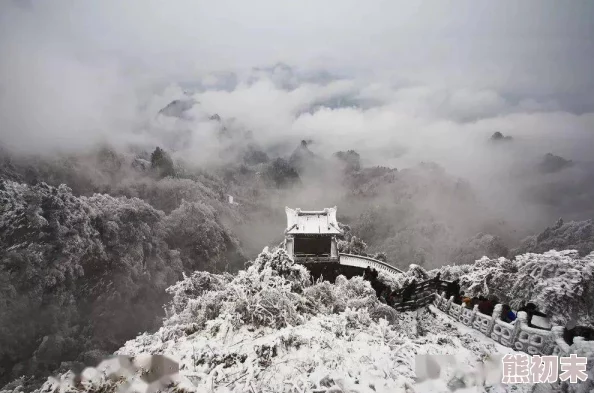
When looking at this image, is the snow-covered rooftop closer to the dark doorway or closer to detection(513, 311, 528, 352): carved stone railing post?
the dark doorway

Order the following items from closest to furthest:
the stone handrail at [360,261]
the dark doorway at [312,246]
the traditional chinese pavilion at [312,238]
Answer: the stone handrail at [360,261] < the traditional chinese pavilion at [312,238] < the dark doorway at [312,246]

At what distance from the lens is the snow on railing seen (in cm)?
695

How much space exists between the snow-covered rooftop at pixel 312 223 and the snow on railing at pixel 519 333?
15.8 m

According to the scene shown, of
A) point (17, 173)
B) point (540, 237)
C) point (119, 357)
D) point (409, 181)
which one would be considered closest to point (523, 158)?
point (409, 181)

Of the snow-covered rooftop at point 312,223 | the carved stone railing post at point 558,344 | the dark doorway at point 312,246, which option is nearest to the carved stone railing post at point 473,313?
the carved stone railing post at point 558,344

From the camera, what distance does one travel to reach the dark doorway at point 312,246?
26.2m

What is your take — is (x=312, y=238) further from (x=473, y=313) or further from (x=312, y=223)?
(x=473, y=313)

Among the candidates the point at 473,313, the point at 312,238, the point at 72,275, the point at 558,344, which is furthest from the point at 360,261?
the point at 72,275

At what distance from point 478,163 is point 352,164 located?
30504 mm

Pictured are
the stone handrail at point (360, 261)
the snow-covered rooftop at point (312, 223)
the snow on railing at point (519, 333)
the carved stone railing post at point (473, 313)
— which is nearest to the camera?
the snow on railing at point (519, 333)

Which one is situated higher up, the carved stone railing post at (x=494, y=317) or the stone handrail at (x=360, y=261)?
the stone handrail at (x=360, y=261)

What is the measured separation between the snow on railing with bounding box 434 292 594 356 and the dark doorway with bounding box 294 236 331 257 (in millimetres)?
14892

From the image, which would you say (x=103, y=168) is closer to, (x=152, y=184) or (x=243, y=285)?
(x=152, y=184)

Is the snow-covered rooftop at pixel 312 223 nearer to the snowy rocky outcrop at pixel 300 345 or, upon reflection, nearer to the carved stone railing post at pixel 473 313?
the snowy rocky outcrop at pixel 300 345
